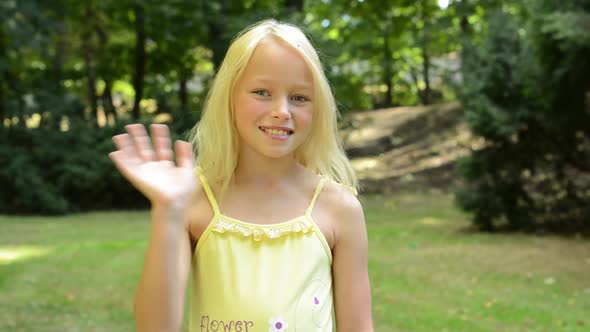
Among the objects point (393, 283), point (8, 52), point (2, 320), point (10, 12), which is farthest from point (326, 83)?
point (8, 52)

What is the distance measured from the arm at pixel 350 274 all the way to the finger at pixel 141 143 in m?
0.54

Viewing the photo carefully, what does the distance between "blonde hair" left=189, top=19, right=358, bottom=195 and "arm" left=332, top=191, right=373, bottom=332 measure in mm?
163

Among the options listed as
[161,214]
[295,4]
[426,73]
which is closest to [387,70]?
[426,73]

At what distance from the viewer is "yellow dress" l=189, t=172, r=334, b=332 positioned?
1866mm

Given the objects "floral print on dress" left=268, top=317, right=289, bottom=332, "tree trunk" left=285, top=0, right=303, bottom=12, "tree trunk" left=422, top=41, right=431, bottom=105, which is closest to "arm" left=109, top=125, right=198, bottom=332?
"floral print on dress" left=268, top=317, right=289, bottom=332

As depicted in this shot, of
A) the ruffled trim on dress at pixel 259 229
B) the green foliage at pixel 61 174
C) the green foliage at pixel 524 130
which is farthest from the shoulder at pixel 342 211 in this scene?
the green foliage at pixel 61 174

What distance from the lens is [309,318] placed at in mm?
1903

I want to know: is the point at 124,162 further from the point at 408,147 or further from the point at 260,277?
the point at 408,147

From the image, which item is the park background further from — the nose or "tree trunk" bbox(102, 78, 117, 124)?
the nose

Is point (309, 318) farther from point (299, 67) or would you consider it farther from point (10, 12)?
point (10, 12)

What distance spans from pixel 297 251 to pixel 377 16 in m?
17.0

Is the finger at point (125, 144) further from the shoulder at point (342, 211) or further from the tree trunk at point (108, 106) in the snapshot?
the tree trunk at point (108, 106)

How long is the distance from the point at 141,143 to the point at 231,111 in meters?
0.33

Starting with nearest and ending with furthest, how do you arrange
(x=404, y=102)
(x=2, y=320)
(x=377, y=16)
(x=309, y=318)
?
(x=309, y=318), (x=2, y=320), (x=377, y=16), (x=404, y=102)
